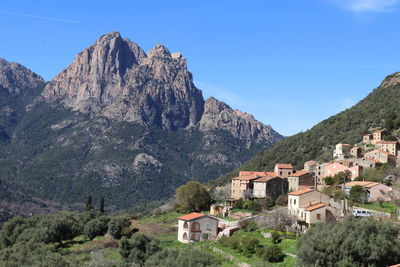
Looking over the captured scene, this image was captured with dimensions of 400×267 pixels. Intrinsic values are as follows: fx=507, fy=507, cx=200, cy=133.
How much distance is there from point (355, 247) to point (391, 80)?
108 m

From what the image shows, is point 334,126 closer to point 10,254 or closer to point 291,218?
point 291,218

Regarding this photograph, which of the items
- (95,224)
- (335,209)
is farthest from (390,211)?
(95,224)

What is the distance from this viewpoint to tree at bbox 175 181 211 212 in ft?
245

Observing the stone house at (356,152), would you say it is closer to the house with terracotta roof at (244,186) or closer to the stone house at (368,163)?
the stone house at (368,163)

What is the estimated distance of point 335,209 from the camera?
5219 cm

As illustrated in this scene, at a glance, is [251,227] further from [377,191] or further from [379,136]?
[379,136]

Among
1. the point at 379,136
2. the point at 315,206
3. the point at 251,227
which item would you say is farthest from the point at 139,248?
the point at 379,136

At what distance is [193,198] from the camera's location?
245 feet

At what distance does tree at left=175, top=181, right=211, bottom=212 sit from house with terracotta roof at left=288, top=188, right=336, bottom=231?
2091cm

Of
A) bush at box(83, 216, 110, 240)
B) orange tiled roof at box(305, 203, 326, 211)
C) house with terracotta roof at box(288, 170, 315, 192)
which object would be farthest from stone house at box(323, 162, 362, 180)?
bush at box(83, 216, 110, 240)

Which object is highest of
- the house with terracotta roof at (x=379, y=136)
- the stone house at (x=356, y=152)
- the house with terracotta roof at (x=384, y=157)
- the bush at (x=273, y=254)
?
the house with terracotta roof at (x=379, y=136)

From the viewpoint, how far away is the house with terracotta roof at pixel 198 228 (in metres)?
58.0

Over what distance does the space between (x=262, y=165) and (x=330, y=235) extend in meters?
78.1

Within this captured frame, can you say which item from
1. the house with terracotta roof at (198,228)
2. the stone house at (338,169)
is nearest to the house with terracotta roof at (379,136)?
the stone house at (338,169)
